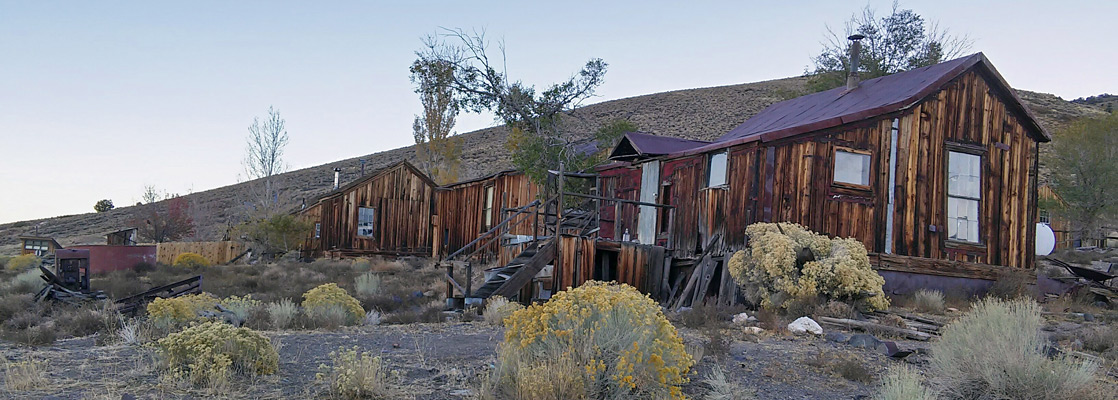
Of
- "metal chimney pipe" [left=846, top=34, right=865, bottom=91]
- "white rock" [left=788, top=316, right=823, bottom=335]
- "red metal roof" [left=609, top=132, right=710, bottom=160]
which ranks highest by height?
"metal chimney pipe" [left=846, top=34, right=865, bottom=91]

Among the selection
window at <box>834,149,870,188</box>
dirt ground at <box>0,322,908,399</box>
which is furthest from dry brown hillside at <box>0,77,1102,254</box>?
dirt ground at <box>0,322,908,399</box>

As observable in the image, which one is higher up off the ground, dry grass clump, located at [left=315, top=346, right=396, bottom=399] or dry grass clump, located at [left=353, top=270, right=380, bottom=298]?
dry grass clump, located at [left=315, top=346, right=396, bottom=399]

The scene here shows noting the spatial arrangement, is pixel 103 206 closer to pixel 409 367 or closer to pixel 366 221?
pixel 366 221

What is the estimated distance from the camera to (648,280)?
15820mm

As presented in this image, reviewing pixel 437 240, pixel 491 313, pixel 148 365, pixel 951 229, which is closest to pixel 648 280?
pixel 491 313

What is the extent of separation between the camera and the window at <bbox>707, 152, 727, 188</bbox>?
1598cm

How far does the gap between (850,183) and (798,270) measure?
3.05m

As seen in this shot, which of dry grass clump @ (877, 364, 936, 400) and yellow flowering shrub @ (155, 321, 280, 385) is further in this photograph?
yellow flowering shrub @ (155, 321, 280, 385)

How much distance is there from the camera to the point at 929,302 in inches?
531

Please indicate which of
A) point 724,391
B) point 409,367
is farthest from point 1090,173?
point 409,367

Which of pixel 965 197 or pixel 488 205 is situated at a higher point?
pixel 965 197

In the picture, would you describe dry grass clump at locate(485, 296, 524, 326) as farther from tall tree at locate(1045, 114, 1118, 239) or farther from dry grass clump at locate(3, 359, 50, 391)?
tall tree at locate(1045, 114, 1118, 239)

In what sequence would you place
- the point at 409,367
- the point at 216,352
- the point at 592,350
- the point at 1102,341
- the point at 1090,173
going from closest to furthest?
the point at 592,350 < the point at 216,352 < the point at 409,367 < the point at 1102,341 < the point at 1090,173

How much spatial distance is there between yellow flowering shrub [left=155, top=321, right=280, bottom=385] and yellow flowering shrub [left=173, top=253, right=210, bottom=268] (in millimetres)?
19147
